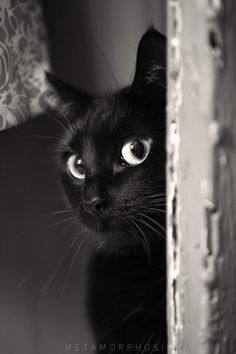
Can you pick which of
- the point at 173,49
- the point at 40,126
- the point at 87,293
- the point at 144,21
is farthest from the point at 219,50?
the point at 40,126

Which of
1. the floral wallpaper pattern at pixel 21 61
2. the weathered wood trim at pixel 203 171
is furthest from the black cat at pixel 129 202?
the weathered wood trim at pixel 203 171

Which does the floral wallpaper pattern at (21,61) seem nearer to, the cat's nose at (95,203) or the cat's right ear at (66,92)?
the cat's right ear at (66,92)

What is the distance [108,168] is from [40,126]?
378 millimetres

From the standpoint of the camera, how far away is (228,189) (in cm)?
25

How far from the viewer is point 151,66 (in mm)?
647

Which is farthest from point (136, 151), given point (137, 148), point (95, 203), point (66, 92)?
point (66, 92)

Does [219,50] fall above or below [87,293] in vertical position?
above

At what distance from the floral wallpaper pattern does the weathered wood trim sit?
0.68 metres

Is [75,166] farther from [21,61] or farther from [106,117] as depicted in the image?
[21,61]

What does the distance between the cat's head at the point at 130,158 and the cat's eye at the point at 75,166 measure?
0.6 inches

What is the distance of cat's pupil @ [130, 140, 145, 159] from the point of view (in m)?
0.69

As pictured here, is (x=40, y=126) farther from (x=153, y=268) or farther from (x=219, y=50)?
(x=219, y=50)

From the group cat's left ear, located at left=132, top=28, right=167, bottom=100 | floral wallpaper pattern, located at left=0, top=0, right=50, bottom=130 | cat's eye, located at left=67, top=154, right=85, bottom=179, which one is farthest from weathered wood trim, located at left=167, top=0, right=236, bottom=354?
floral wallpaper pattern, located at left=0, top=0, right=50, bottom=130

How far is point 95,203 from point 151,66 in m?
0.25
